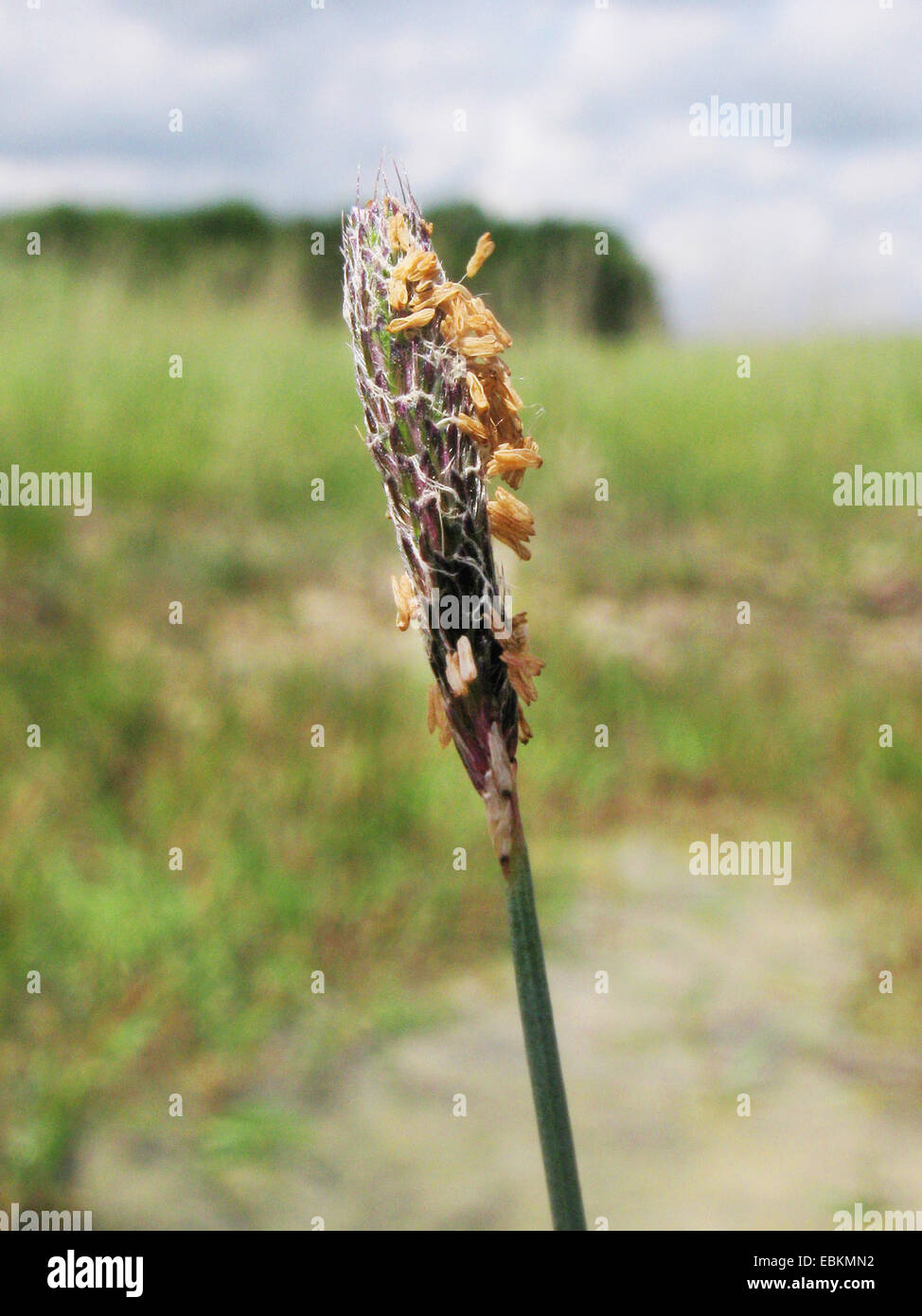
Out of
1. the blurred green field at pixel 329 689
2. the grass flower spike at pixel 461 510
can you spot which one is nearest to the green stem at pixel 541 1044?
the grass flower spike at pixel 461 510

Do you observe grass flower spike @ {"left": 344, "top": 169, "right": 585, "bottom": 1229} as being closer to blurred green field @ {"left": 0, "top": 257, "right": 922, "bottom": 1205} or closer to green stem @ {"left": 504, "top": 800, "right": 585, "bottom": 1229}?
green stem @ {"left": 504, "top": 800, "right": 585, "bottom": 1229}

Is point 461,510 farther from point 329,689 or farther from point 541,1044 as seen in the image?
point 329,689

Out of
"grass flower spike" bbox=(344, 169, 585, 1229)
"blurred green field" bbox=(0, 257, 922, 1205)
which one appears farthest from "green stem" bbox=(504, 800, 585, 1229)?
"blurred green field" bbox=(0, 257, 922, 1205)

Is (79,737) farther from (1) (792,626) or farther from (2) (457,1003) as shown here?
(1) (792,626)

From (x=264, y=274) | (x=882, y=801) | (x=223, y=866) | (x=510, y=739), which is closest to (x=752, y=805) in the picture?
(x=882, y=801)

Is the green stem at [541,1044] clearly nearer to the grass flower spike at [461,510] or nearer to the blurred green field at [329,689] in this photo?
the grass flower spike at [461,510]
